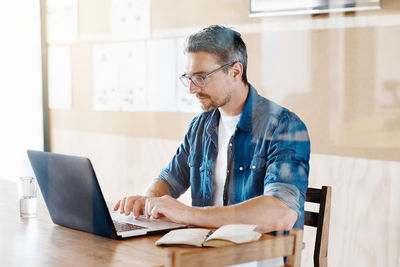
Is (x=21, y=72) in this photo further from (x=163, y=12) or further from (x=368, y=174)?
→ (x=368, y=174)

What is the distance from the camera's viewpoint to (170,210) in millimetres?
1182

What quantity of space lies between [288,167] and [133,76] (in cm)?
133

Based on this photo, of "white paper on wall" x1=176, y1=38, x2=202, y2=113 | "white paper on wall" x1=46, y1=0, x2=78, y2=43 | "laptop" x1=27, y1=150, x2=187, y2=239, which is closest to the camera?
"laptop" x1=27, y1=150, x2=187, y2=239

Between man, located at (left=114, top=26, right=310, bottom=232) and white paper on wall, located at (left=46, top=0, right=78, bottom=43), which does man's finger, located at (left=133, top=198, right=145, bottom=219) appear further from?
white paper on wall, located at (left=46, top=0, right=78, bottom=43)

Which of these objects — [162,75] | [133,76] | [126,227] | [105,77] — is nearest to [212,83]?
[126,227]

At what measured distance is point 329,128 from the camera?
1768 mm

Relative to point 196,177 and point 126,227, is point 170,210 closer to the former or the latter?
point 126,227

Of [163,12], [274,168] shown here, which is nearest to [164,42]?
[163,12]

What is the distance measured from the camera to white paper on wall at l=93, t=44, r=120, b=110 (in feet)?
8.51

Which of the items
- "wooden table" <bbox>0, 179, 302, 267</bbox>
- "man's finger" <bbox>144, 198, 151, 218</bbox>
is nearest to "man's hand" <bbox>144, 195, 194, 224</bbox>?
"man's finger" <bbox>144, 198, 151, 218</bbox>

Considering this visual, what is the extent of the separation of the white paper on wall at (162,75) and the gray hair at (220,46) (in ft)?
1.93

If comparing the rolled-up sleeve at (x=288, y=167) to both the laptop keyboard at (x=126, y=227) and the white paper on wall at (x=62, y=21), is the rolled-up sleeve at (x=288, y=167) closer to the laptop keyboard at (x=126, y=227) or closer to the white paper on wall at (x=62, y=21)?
the laptop keyboard at (x=126, y=227)

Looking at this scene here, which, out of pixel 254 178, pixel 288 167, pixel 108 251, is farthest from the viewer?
pixel 254 178

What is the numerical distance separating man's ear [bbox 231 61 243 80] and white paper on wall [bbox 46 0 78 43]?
1.31 meters
